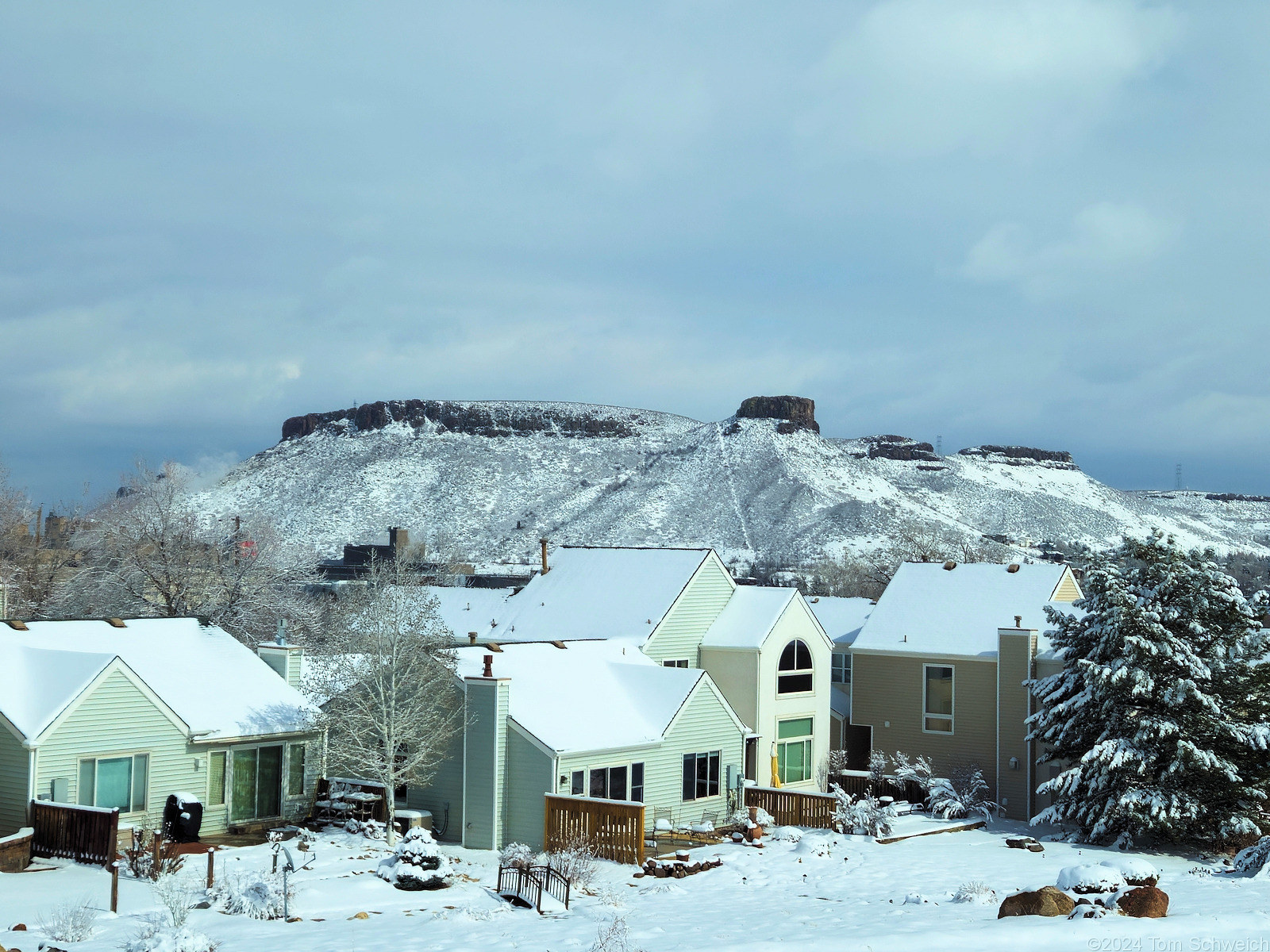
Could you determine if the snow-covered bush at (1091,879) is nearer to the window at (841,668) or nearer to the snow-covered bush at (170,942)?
the snow-covered bush at (170,942)

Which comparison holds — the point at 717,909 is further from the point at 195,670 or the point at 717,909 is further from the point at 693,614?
the point at 693,614

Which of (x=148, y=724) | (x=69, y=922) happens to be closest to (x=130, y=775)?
(x=148, y=724)

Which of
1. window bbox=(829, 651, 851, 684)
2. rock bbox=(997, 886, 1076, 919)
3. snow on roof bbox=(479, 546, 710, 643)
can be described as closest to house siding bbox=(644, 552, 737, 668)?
snow on roof bbox=(479, 546, 710, 643)

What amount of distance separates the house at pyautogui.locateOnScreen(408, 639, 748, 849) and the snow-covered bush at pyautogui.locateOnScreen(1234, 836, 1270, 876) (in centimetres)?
1104

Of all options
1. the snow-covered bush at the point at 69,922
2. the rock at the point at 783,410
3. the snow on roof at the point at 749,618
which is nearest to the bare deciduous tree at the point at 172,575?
the snow on roof at the point at 749,618

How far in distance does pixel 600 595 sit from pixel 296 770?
1251 cm

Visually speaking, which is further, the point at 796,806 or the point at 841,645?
the point at 841,645

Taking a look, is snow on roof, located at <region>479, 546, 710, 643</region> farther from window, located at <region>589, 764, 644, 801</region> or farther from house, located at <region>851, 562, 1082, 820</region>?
house, located at <region>851, 562, 1082, 820</region>

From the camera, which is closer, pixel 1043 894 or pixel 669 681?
pixel 1043 894

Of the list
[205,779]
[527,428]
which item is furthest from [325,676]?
[527,428]

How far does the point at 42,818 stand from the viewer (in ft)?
59.7

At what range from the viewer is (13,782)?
19.2 meters

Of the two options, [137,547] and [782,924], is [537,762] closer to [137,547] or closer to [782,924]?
[782,924]

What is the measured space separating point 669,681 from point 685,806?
2.82 m
